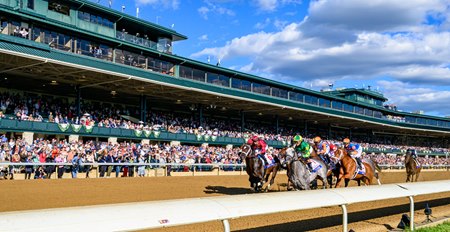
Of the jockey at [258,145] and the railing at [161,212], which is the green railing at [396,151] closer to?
the jockey at [258,145]

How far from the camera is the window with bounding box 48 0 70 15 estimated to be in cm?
2783

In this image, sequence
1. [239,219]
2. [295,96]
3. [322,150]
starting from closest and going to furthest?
[239,219] < [322,150] < [295,96]

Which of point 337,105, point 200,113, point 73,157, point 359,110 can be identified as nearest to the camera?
point 73,157

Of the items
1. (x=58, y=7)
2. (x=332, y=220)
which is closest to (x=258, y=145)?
(x=332, y=220)

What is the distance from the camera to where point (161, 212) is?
3994 mm

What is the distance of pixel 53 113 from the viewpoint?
25516 mm

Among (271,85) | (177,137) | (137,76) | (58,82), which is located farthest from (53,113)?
(271,85)

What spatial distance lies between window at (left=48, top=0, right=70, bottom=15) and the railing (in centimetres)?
2602

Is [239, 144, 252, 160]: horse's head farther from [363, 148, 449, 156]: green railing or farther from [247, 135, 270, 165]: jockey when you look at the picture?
[363, 148, 449, 156]: green railing

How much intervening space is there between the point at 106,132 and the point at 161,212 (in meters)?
23.6

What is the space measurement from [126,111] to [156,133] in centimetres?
384

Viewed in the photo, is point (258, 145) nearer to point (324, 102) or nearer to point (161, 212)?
point (161, 212)

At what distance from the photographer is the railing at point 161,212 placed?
3.22m

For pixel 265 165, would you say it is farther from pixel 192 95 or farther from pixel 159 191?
pixel 192 95
